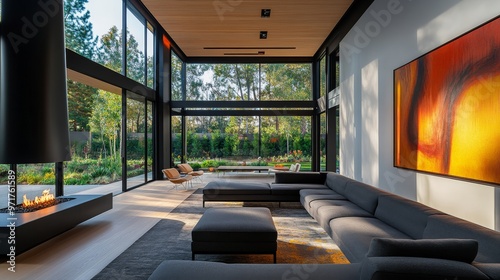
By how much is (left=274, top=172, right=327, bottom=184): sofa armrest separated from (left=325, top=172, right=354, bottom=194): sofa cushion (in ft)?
0.68

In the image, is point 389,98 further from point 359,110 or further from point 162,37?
point 162,37

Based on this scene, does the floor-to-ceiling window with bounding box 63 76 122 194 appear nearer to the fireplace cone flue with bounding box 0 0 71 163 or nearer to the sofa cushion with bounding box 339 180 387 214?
the fireplace cone flue with bounding box 0 0 71 163

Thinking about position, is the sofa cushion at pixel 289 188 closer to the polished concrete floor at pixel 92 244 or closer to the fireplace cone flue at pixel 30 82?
the polished concrete floor at pixel 92 244

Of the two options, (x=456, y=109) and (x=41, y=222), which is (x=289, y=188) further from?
(x=41, y=222)

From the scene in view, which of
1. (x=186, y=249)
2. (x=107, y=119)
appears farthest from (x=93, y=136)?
(x=186, y=249)

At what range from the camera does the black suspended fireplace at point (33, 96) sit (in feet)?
11.9

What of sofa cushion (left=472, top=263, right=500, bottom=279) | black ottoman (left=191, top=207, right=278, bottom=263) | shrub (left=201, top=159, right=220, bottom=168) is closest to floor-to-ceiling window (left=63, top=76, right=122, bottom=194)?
black ottoman (left=191, top=207, right=278, bottom=263)

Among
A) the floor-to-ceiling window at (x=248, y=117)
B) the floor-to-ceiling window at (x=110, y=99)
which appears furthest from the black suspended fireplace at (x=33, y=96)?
the floor-to-ceiling window at (x=248, y=117)

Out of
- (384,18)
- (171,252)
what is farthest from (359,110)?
(171,252)

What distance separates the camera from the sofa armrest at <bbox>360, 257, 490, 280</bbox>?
156 centimetres

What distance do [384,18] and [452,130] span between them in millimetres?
2959

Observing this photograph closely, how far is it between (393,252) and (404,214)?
62.7 inches

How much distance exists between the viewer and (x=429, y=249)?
1.77m

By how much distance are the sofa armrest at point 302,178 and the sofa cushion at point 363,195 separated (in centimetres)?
153
